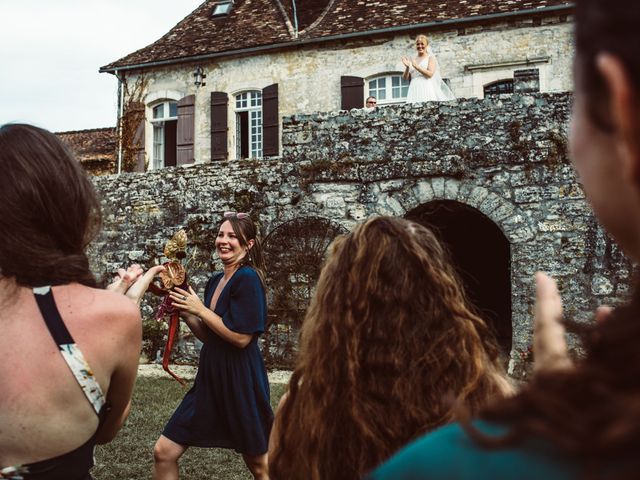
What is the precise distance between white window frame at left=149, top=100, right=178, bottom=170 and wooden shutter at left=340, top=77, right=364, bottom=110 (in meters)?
5.30

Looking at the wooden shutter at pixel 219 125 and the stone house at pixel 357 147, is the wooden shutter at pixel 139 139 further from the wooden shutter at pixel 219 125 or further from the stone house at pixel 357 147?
the wooden shutter at pixel 219 125

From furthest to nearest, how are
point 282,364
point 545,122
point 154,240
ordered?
point 154,240, point 282,364, point 545,122

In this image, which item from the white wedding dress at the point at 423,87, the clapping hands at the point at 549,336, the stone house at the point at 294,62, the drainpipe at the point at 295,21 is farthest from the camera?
the drainpipe at the point at 295,21

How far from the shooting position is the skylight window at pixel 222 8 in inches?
737

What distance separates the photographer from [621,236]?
2.42 feet

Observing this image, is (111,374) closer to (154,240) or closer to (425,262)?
(425,262)

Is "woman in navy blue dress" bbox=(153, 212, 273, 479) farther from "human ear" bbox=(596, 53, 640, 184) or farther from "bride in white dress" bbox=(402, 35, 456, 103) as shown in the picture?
"bride in white dress" bbox=(402, 35, 456, 103)

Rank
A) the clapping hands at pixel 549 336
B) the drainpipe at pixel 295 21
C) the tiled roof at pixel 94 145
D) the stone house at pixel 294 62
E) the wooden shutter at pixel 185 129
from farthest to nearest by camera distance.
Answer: the tiled roof at pixel 94 145, the wooden shutter at pixel 185 129, the drainpipe at pixel 295 21, the stone house at pixel 294 62, the clapping hands at pixel 549 336

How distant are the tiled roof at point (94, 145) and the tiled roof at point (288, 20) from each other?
9.41 ft

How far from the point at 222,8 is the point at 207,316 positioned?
16.9 m

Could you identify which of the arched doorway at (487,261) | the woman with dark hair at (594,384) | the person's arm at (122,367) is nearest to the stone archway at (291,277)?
the arched doorway at (487,261)

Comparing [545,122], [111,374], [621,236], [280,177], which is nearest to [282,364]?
[280,177]

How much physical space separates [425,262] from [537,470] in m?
1.19

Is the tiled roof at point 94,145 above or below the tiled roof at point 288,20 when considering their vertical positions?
below
